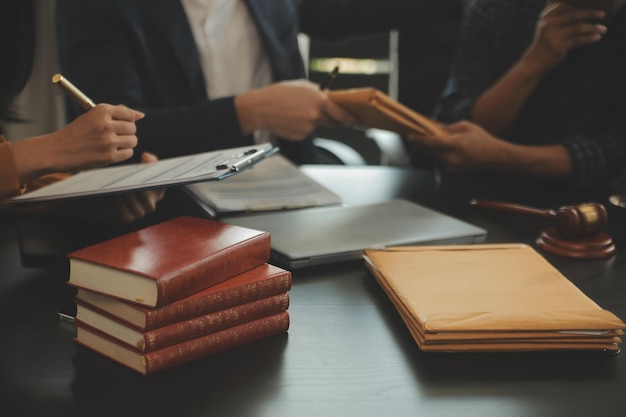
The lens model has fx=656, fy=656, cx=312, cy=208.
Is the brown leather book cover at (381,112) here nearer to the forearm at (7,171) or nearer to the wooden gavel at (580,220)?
the wooden gavel at (580,220)

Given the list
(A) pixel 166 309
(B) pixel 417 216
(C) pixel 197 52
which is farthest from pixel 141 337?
(C) pixel 197 52

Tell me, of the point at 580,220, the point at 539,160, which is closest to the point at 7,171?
the point at 580,220

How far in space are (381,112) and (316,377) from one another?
74cm

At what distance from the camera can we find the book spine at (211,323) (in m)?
0.60

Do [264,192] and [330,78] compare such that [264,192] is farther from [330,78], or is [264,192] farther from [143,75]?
[143,75]

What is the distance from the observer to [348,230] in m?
0.99

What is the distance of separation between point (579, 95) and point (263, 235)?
3.81ft

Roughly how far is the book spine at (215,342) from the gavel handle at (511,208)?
0.53 m

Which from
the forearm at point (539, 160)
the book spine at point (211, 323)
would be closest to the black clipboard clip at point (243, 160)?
the book spine at point (211, 323)

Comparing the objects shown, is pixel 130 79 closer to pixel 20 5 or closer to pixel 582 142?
pixel 20 5

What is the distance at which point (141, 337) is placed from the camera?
1.95ft

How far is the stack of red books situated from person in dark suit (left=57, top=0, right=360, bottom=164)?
0.75m

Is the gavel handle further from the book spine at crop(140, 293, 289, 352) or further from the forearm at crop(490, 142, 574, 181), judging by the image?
the book spine at crop(140, 293, 289, 352)

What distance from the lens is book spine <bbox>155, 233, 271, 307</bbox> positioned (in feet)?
1.94
